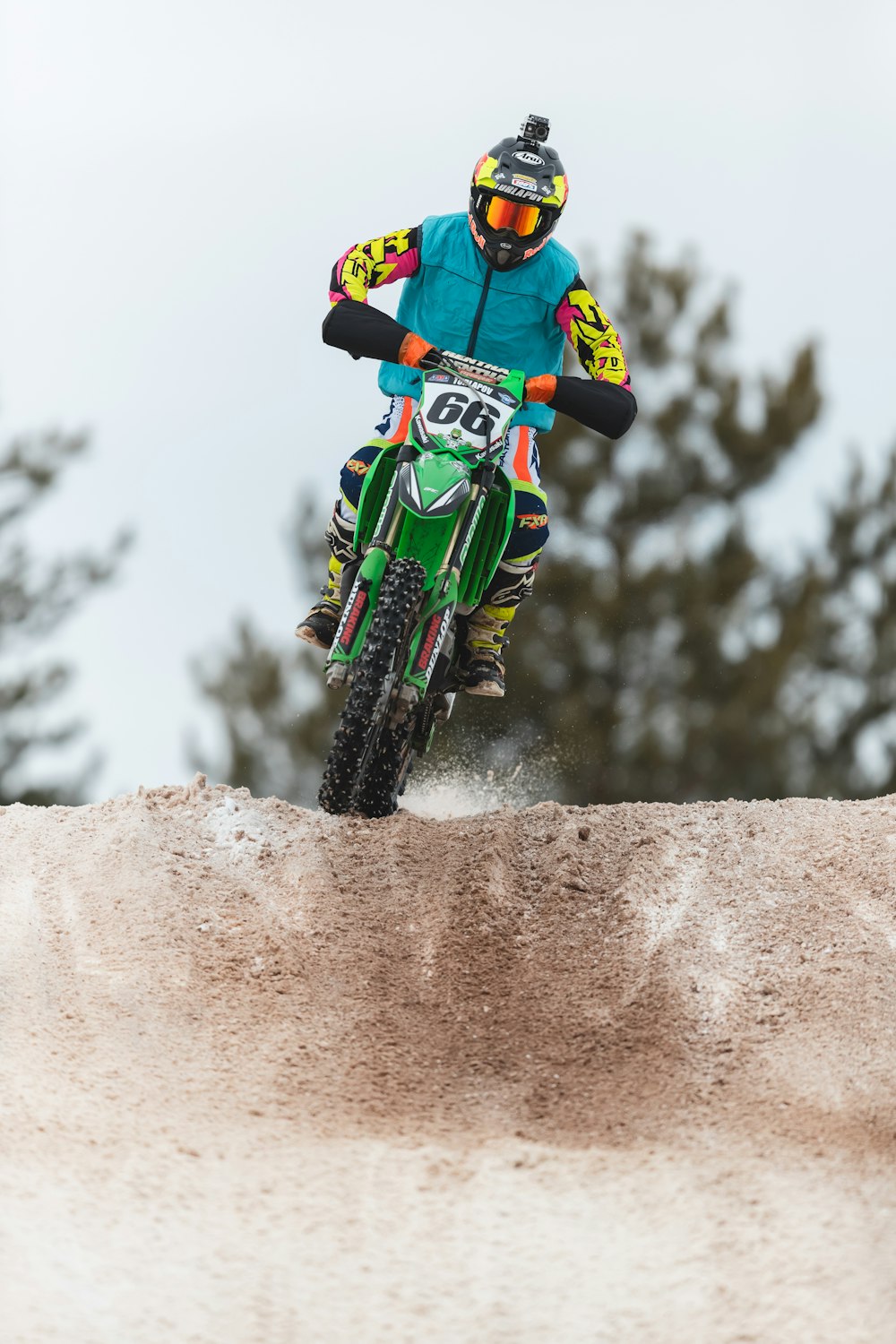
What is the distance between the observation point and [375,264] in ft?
20.1

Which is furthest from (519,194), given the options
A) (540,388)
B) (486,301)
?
(540,388)

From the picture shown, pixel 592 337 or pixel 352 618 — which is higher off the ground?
pixel 592 337

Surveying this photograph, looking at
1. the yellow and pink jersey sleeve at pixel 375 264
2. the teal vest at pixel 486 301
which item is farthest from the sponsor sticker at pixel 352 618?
the yellow and pink jersey sleeve at pixel 375 264

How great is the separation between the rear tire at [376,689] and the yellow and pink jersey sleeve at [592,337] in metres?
1.36

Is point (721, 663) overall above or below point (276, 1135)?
above

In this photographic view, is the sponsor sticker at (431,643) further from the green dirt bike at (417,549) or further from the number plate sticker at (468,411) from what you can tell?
the number plate sticker at (468,411)

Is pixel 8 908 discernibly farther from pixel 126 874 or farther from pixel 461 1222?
pixel 461 1222

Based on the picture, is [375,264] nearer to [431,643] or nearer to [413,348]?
[413,348]

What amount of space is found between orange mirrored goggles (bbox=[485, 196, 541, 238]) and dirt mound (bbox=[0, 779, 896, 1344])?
8.79 ft

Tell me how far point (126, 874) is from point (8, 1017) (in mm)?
1212

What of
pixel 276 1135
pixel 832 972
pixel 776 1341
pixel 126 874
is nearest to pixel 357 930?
pixel 126 874

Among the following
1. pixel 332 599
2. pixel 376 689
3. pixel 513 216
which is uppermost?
pixel 513 216

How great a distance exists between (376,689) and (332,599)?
1.18 metres

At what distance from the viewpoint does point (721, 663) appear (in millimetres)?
14477
